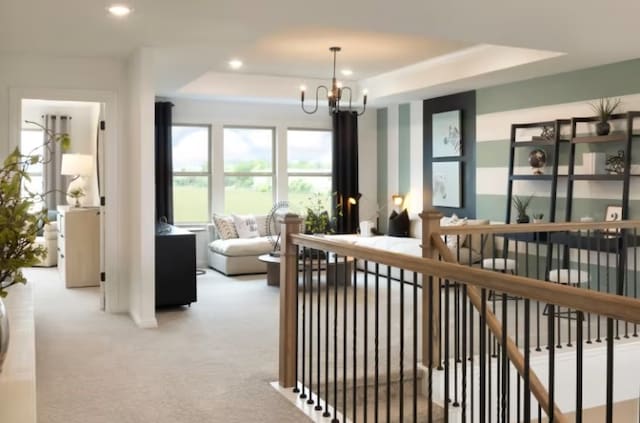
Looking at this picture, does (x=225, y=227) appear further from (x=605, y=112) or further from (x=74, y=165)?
(x=605, y=112)

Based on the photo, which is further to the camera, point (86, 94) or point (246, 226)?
point (246, 226)

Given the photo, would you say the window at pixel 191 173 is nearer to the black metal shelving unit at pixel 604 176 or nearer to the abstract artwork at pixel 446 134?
the abstract artwork at pixel 446 134

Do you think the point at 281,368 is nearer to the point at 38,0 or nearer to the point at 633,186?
the point at 38,0

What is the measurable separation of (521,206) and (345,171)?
347 centimetres

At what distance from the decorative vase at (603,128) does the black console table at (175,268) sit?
3.92 m

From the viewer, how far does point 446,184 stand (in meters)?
8.82

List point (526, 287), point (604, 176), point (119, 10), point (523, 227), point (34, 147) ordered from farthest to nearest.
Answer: point (34, 147) → point (604, 176) → point (119, 10) → point (523, 227) → point (526, 287)

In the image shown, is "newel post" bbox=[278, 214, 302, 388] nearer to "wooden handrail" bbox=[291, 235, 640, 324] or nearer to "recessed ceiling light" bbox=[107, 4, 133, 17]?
"wooden handrail" bbox=[291, 235, 640, 324]

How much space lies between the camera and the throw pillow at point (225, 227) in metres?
9.11

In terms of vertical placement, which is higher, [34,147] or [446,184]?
[34,147]

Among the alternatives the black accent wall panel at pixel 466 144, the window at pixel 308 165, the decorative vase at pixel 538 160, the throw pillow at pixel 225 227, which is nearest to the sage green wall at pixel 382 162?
A: the window at pixel 308 165

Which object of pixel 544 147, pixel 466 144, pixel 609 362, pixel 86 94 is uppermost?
pixel 86 94

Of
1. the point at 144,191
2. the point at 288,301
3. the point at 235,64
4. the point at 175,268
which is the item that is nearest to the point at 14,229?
the point at 288,301

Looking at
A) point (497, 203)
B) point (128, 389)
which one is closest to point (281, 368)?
point (128, 389)
